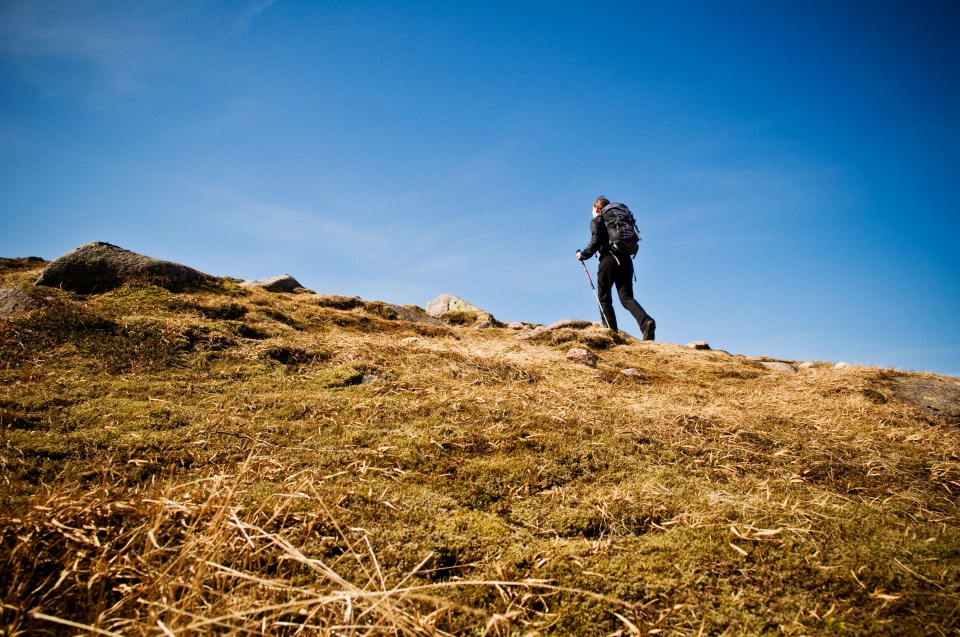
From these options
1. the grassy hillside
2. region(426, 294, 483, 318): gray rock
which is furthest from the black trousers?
region(426, 294, 483, 318): gray rock

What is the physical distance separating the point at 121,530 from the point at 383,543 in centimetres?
129

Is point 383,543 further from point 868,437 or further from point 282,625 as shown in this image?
point 868,437

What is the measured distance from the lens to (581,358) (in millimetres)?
7973

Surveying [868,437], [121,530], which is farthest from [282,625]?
[868,437]

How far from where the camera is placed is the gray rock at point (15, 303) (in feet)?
18.0

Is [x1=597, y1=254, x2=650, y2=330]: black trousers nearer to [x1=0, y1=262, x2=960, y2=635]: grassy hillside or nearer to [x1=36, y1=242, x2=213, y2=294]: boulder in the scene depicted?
[x1=0, y1=262, x2=960, y2=635]: grassy hillside

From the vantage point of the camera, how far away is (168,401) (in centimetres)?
406

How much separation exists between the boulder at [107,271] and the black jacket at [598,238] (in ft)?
33.9

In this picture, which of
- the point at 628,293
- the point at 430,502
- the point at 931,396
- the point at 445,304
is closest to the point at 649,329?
the point at 628,293

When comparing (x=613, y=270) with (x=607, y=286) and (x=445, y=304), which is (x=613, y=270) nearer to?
(x=607, y=286)

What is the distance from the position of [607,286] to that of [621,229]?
1695mm

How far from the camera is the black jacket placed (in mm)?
13219

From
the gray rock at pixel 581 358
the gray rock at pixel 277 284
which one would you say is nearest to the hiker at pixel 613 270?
the gray rock at pixel 581 358

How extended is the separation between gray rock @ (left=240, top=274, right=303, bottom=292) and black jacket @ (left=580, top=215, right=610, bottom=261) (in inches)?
385
